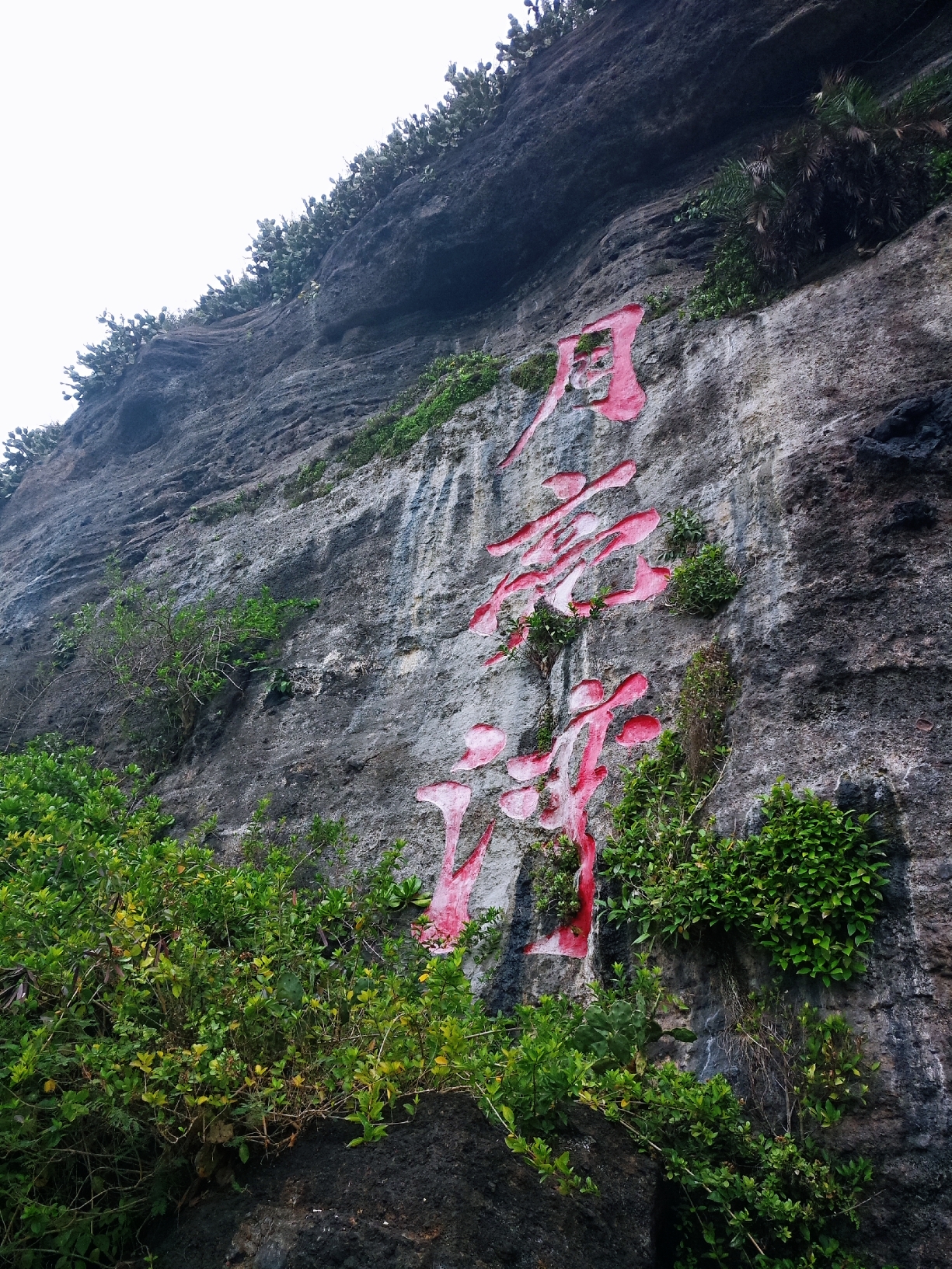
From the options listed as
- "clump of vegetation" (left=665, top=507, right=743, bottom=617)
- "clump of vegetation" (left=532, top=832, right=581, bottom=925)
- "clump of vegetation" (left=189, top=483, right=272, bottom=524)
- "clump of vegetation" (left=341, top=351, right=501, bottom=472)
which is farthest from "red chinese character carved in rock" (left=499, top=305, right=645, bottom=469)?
"clump of vegetation" (left=532, top=832, right=581, bottom=925)

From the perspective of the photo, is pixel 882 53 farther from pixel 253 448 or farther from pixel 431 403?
pixel 253 448

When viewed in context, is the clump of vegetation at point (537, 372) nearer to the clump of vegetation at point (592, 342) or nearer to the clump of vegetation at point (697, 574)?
the clump of vegetation at point (592, 342)

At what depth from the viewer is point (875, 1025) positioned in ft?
10.5

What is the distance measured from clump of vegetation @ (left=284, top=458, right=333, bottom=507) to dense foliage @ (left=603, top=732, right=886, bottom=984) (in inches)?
249

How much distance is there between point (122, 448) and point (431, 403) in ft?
22.8

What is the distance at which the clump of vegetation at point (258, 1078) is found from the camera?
2.61 m

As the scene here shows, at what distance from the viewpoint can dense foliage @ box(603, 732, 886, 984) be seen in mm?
3418

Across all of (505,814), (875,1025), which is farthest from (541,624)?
(875,1025)

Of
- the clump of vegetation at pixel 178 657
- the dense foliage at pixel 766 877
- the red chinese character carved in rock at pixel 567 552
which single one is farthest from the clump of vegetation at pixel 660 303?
A: the dense foliage at pixel 766 877

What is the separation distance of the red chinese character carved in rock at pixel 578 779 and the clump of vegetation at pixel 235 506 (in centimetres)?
611

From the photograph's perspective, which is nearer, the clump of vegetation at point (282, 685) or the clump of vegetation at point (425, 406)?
the clump of vegetation at point (282, 685)

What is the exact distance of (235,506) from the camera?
10531mm

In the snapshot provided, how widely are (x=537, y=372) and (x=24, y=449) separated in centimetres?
1124

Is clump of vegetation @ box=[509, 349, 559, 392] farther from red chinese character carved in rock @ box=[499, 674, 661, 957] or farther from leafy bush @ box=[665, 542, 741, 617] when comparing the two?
red chinese character carved in rock @ box=[499, 674, 661, 957]
